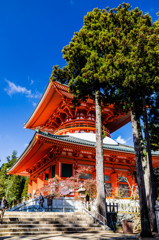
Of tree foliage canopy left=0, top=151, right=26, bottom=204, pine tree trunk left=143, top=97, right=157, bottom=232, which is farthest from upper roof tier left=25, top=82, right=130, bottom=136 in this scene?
tree foliage canopy left=0, top=151, right=26, bottom=204

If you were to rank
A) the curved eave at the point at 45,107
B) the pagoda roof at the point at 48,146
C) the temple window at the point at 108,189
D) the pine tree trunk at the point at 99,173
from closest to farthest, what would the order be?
the pine tree trunk at the point at 99,173, the pagoda roof at the point at 48,146, the temple window at the point at 108,189, the curved eave at the point at 45,107

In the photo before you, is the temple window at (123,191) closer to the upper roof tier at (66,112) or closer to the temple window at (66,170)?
the temple window at (66,170)

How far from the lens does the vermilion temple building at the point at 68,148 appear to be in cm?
1457

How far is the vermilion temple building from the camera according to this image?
1457 cm

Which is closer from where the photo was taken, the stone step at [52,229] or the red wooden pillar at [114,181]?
the stone step at [52,229]

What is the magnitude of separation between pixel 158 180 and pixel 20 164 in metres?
14.7

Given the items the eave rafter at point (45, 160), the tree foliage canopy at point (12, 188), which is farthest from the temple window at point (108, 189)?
the tree foliage canopy at point (12, 188)

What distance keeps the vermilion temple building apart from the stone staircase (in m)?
5.25

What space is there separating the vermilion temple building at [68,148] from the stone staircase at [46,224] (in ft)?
17.2

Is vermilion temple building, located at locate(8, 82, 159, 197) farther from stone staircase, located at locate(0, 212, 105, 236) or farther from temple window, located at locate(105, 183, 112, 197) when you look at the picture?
stone staircase, located at locate(0, 212, 105, 236)

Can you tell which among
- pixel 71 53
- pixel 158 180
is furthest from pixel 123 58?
pixel 158 180

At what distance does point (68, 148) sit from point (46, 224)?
7.19 m

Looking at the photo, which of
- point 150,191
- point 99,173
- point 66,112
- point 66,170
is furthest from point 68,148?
point 150,191

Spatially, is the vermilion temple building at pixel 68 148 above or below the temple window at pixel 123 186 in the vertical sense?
above
